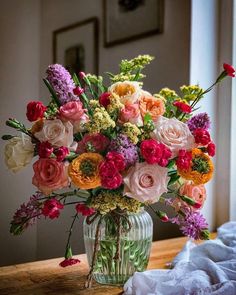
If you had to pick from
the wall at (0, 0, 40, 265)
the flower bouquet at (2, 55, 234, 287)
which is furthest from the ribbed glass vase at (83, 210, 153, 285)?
the wall at (0, 0, 40, 265)

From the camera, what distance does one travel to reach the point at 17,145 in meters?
0.92

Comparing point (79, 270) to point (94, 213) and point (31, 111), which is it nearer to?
point (94, 213)

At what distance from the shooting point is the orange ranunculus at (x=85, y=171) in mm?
874

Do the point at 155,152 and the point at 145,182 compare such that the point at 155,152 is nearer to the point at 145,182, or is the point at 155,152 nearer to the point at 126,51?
the point at 145,182

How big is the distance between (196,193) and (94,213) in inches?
9.2

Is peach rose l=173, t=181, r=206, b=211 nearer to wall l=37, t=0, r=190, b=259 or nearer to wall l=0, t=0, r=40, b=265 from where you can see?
wall l=37, t=0, r=190, b=259

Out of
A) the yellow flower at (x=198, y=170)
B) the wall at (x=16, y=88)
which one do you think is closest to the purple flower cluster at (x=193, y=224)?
the yellow flower at (x=198, y=170)

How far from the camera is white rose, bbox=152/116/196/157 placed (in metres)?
0.92

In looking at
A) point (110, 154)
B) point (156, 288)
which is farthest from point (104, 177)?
point (156, 288)

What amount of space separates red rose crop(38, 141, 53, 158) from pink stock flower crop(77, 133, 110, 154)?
77mm

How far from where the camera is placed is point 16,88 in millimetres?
1689

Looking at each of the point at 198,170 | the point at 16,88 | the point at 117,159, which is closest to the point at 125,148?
the point at 117,159

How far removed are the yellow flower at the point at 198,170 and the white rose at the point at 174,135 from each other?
0.08 feet

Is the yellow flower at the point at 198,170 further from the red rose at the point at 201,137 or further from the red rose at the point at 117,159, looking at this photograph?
the red rose at the point at 117,159
